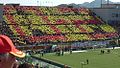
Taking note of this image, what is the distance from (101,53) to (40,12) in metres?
23.0

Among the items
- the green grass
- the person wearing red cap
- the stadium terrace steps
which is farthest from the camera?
the stadium terrace steps

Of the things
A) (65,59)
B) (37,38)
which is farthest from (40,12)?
(65,59)

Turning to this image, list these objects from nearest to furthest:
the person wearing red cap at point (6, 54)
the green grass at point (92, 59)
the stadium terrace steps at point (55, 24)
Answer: the person wearing red cap at point (6, 54) → the green grass at point (92, 59) → the stadium terrace steps at point (55, 24)

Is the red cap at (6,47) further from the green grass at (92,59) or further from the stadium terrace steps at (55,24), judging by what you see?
the stadium terrace steps at (55,24)

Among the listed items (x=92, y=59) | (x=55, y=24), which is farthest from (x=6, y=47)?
(x=55, y=24)

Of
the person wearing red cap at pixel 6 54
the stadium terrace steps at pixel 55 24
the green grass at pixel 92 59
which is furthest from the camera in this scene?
the stadium terrace steps at pixel 55 24

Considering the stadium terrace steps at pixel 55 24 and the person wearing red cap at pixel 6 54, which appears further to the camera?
the stadium terrace steps at pixel 55 24

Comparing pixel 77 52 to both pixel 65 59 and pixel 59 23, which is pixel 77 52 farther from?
pixel 59 23

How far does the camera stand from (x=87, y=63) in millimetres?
38875

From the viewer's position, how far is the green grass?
1489 inches

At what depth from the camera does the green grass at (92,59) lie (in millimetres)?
37812

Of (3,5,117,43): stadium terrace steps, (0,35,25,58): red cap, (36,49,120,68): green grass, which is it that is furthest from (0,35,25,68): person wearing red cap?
(3,5,117,43): stadium terrace steps

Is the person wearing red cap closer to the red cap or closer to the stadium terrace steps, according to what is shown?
the red cap


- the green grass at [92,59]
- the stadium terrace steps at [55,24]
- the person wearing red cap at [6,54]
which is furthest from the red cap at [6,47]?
the stadium terrace steps at [55,24]
